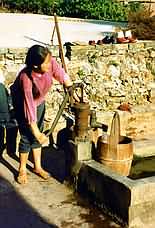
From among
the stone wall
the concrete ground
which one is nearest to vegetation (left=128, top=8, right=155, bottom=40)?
the concrete ground

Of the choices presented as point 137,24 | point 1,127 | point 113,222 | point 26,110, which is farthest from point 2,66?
point 137,24

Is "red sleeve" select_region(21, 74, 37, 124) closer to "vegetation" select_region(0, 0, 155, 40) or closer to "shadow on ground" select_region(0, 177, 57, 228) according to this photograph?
"shadow on ground" select_region(0, 177, 57, 228)

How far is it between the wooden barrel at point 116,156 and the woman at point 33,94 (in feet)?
2.04

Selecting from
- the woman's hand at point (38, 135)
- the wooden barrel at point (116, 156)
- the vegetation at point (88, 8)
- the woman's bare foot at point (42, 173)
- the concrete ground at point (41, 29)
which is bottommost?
the woman's bare foot at point (42, 173)

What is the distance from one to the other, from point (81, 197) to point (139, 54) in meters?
4.13

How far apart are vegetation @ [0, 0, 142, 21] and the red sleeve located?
9.14 metres

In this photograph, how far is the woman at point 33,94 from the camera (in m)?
4.53

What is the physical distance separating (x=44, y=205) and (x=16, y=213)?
11.0 inches

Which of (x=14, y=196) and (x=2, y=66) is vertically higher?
(x=2, y=66)

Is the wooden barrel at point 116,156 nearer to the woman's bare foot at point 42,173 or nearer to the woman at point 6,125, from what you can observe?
the woman's bare foot at point 42,173

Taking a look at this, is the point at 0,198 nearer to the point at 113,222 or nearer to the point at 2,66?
the point at 113,222

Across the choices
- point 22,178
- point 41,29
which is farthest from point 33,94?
point 41,29

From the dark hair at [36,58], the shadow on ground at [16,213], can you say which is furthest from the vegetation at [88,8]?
the shadow on ground at [16,213]

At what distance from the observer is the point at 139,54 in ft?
27.5
